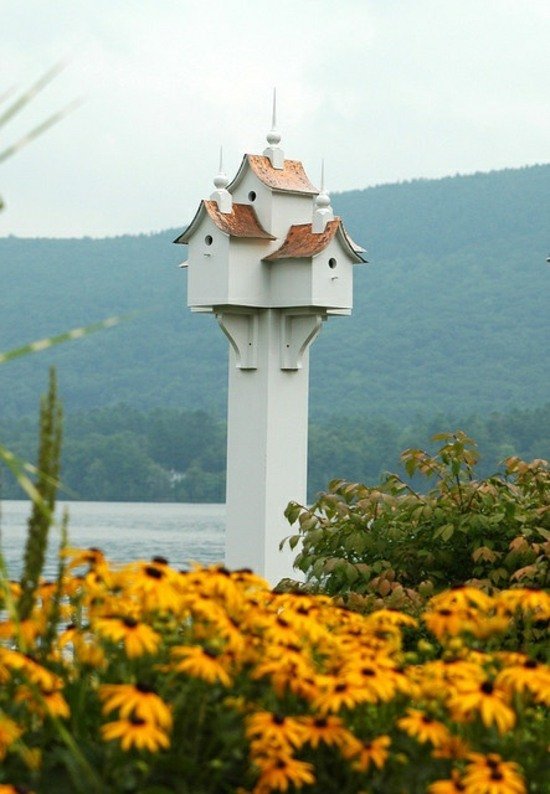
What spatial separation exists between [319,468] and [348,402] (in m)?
7.13

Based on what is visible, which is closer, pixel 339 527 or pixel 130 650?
pixel 130 650

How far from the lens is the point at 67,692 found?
8.68 feet

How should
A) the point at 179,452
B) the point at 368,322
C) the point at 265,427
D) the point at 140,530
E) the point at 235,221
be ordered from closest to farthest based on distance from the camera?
the point at 265,427, the point at 235,221, the point at 140,530, the point at 179,452, the point at 368,322

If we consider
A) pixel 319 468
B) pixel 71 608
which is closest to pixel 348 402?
pixel 319 468

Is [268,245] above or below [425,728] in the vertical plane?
above

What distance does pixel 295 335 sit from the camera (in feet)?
20.0

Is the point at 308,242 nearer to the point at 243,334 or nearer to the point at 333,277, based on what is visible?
the point at 333,277

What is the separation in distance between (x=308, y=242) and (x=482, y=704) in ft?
12.8

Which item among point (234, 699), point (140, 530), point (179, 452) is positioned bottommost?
point (234, 699)

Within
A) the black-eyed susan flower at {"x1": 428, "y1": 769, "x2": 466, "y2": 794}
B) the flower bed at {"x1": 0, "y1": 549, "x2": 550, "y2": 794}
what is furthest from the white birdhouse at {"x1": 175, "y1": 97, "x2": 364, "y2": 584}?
the black-eyed susan flower at {"x1": 428, "y1": 769, "x2": 466, "y2": 794}

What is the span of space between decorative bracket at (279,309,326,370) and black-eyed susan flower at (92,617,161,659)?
3.60 metres

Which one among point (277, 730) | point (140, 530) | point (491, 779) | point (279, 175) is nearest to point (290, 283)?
point (279, 175)

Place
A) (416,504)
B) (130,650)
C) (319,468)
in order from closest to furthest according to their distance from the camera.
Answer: (130,650), (416,504), (319,468)

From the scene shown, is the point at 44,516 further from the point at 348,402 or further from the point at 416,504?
→ the point at 348,402
